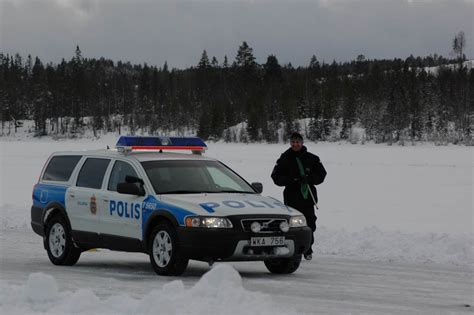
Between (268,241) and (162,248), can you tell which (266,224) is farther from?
(162,248)

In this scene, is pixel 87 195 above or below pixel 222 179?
below

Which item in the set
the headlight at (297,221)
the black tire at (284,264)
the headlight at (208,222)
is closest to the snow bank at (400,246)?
the black tire at (284,264)

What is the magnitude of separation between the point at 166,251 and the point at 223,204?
93cm

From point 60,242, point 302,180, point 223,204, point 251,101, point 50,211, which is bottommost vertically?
point 60,242

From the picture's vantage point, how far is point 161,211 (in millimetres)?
9992

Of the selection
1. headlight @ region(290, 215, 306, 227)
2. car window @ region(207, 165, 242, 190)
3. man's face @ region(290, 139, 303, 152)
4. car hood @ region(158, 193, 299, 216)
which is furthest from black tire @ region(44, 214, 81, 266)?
man's face @ region(290, 139, 303, 152)

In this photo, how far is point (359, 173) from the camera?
39.1m

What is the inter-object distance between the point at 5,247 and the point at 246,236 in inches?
220

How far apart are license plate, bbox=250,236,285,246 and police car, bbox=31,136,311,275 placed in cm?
1

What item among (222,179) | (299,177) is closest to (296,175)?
(299,177)

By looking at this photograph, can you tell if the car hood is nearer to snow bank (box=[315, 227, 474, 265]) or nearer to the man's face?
the man's face

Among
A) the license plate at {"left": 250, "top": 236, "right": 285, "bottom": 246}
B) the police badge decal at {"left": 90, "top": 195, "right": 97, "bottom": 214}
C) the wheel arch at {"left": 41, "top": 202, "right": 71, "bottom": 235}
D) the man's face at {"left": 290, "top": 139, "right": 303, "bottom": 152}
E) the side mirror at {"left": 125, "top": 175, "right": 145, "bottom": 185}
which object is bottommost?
the license plate at {"left": 250, "top": 236, "right": 285, "bottom": 246}

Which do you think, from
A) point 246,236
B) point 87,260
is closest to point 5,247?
point 87,260

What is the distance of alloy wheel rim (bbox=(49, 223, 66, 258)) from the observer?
38.4 ft
